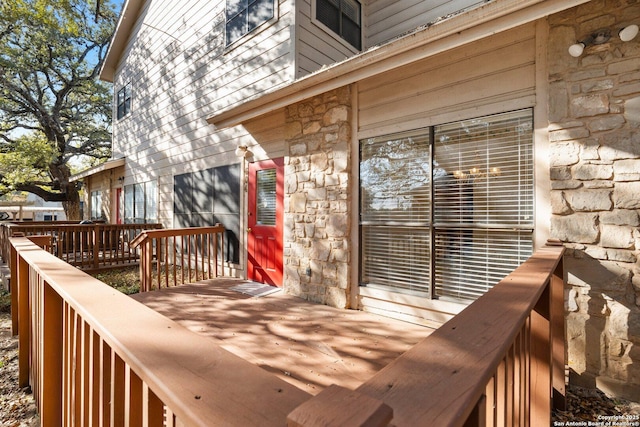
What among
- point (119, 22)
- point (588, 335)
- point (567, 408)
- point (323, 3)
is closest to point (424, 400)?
point (567, 408)

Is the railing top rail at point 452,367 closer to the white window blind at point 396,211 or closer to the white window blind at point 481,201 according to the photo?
the white window blind at point 481,201

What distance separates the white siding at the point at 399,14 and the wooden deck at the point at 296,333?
14.4ft

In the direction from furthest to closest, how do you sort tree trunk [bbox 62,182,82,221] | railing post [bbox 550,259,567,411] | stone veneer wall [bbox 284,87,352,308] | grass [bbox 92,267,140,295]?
tree trunk [bbox 62,182,82,221] < grass [bbox 92,267,140,295] < stone veneer wall [bbox 284,87,352,308] < railing post [bbox 550,259,567,411]

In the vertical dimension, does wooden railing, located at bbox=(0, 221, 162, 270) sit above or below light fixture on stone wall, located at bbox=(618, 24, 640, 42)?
below

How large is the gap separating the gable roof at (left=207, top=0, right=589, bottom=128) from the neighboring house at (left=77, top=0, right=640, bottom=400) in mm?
15

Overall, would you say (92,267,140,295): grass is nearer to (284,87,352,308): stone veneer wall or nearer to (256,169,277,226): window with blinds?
(256,169,277,226): window with blinds

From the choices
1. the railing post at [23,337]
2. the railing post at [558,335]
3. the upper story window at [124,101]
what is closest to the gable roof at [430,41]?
the railing post at [558,335]

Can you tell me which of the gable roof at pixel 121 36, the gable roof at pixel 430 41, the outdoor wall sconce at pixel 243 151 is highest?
the gable roof at pixel 121 36

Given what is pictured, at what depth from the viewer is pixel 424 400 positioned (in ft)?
1.73

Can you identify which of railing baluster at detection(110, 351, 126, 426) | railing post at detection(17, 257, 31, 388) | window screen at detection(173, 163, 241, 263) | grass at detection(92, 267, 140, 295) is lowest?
grass at detection(92, 267, 140, 295)

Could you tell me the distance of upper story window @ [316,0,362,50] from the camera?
5164mm

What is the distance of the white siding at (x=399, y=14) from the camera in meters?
4.78

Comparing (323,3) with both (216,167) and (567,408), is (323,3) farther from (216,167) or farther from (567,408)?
(567,408)

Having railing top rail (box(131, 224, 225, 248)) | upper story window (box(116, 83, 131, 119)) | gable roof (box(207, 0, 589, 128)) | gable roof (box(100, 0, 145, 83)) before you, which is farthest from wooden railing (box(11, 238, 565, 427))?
gable roof (box(100, 0, 145, 83))
